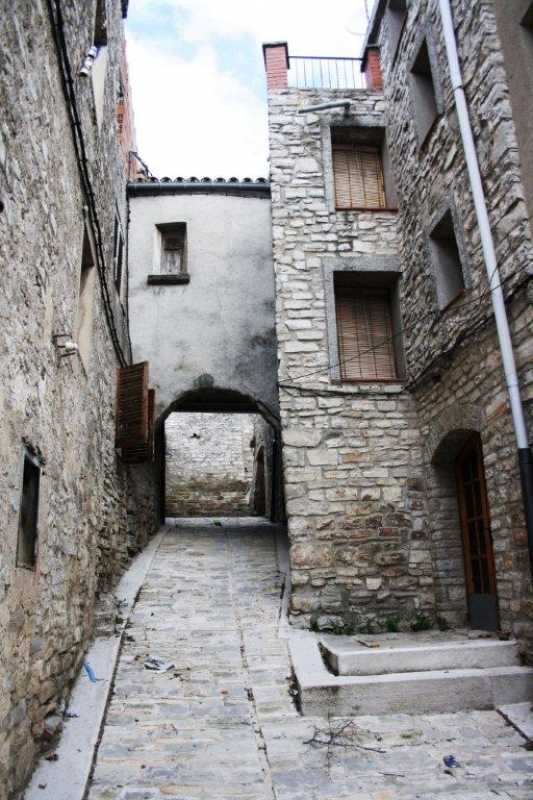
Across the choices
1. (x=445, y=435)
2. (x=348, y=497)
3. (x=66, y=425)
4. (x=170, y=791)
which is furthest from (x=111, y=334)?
(x=170, y=791)

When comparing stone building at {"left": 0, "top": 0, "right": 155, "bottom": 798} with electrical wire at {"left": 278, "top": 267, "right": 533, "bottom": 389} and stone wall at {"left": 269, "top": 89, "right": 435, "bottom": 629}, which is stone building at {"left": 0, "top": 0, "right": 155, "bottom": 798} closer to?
stone wall at {"left": 269, "top": 89, "right": 435, "bottom": 629}

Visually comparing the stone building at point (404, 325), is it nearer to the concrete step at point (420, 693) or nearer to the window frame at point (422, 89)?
the window frame at point (422, 89)

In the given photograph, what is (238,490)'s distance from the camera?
17.0m

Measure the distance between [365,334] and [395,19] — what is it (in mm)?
4357

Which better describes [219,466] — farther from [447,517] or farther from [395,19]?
[395,19]

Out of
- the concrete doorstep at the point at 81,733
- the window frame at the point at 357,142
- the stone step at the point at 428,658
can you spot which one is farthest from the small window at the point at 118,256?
the stone step at the point at 428,658

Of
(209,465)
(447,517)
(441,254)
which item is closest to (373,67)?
(441,254)

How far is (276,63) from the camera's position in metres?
8.48

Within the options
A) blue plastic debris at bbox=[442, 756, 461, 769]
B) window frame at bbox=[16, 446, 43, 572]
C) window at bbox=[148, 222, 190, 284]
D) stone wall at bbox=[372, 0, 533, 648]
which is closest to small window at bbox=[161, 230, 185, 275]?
window at bbox=[148, 222, 190, 284]

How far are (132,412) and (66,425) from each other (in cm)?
293

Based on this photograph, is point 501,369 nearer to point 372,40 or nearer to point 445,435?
point 445,435

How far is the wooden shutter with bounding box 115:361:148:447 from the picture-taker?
24.3 feet

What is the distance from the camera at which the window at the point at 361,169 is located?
8031mm

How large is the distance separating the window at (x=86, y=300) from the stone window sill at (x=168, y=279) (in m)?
3.91
